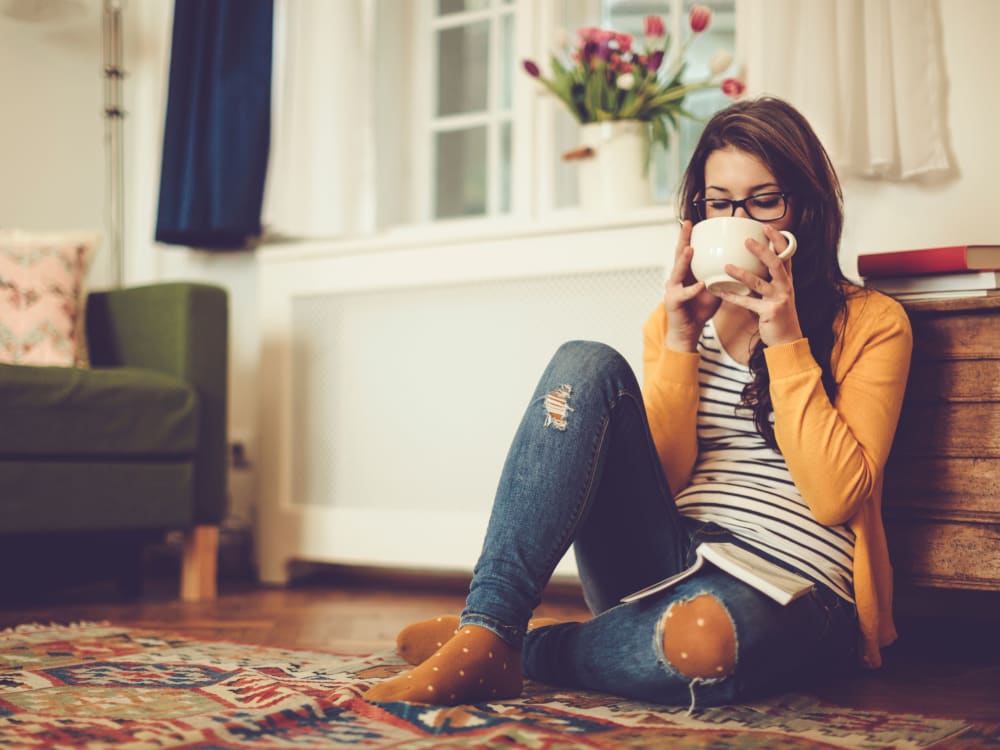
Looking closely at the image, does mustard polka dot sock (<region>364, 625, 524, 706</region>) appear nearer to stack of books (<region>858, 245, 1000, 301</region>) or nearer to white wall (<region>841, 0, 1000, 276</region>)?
stack of books (<region>858, 245, 1000, 301</region>)

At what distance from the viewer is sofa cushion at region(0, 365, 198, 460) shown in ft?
6.18

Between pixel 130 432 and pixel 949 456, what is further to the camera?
pixel 130 432

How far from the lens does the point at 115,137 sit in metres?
2.96

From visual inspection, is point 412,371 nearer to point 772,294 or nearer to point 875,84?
point 875,84

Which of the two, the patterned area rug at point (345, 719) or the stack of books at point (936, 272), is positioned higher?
the stack of books at point (936, 272)

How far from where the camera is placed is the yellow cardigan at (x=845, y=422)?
1.13 m

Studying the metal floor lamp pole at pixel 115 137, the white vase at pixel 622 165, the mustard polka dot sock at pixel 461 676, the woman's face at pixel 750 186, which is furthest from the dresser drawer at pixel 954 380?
the metal floor lamp pole at pixel 115 137

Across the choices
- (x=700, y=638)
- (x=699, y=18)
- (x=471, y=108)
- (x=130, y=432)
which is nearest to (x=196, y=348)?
(x=130, y=432)

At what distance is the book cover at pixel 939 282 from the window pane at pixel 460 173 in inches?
53.9

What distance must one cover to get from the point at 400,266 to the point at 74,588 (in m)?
1.02

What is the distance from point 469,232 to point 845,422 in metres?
1.15

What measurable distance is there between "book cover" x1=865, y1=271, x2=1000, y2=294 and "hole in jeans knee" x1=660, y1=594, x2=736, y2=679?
620mm

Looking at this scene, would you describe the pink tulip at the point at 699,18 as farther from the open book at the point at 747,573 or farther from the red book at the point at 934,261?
the open book at the point at 747,573

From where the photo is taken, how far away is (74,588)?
232 cm
